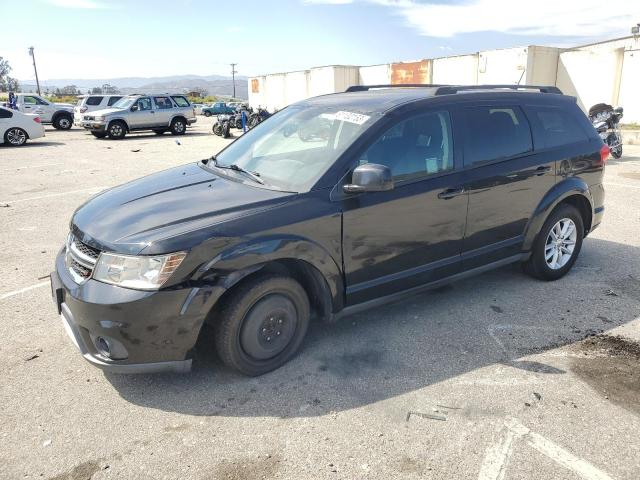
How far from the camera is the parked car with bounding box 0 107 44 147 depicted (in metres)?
17.9

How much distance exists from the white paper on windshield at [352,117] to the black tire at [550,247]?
6.89ft

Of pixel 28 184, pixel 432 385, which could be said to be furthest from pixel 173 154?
pixel 432 385

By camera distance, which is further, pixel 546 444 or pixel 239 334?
pixel 239 334

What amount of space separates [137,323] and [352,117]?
6.84 ft

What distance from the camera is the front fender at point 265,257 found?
300 cm

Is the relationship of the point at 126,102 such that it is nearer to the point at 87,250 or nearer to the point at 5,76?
the point at 87,250

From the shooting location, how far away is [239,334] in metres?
3.21

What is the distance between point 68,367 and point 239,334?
1.29m

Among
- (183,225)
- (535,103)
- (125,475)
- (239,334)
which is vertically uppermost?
(535,103)

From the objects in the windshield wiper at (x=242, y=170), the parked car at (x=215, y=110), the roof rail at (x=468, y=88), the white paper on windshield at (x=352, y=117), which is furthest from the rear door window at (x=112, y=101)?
the white paper on windshield at (x=352, y=117)

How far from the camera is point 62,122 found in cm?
2648

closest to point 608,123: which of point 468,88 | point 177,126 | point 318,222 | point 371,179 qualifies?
point 468,88

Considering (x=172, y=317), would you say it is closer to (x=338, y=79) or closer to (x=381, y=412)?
(x=381, y=412)

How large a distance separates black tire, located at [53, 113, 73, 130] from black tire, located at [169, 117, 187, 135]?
6.79m
